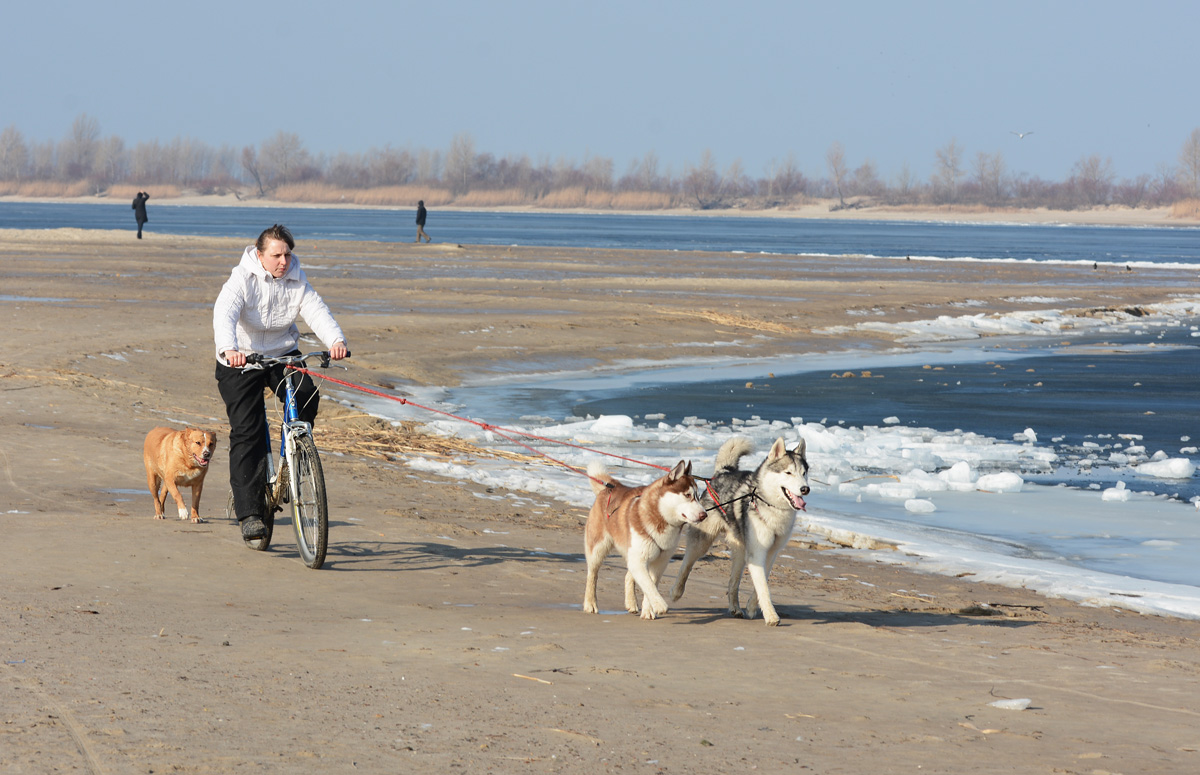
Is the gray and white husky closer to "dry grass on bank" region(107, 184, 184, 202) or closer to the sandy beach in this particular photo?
the sandy beach

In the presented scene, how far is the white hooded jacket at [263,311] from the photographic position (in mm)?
6875

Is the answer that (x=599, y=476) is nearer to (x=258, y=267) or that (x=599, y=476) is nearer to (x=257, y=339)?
(x=257, y=339)

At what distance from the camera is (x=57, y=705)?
434 cm

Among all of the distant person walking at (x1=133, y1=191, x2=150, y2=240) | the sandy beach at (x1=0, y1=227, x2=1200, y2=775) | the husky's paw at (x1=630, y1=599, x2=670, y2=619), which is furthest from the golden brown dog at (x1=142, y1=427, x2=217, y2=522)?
the distant person walking at (x1=133, y1=191, x2=150, y2=240)

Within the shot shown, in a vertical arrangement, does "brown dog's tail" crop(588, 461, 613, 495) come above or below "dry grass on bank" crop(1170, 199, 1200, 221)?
below

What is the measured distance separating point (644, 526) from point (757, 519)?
2.23 feet

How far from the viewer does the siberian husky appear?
6.26 metres

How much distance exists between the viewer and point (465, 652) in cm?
547

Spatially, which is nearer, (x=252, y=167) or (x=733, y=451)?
(x=733, y=451)

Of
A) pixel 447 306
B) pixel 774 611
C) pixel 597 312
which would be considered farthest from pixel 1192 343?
pixel 774 611

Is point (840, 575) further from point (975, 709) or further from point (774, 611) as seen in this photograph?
point (975, 709)

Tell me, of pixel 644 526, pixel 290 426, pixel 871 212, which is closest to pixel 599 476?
pixel 644 526

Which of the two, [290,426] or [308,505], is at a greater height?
[290,426]

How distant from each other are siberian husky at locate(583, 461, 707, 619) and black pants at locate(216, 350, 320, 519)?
1.80 m
